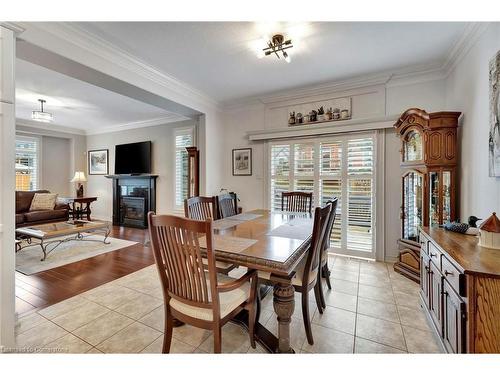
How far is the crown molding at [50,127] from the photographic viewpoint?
5.36m

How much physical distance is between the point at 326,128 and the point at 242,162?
5.27ft

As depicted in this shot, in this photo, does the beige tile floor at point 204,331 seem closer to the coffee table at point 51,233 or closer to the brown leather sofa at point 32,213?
the coffee table at point 51,233

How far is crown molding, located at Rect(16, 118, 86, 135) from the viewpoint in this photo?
536 cm

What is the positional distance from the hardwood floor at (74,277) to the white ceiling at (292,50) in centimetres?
265

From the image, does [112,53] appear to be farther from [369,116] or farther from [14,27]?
[369,116]

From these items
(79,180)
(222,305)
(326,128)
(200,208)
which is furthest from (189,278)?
(79,180)

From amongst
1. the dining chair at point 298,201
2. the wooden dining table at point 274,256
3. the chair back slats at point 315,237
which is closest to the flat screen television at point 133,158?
the dining chair at point 298,201

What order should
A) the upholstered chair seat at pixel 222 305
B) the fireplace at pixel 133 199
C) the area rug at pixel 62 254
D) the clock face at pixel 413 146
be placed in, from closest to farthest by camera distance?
1. the upholstered chair seat at pixel 222 305
2. the clock face at pixel 413 146
3. the area rug at pixel 62 254
4. the fireplace at pixel 133 199

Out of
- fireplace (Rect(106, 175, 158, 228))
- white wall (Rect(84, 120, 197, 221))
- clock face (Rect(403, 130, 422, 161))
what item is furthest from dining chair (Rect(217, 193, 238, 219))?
fireplace (Rect(106, 175, 158, 228))

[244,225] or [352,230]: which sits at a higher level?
[244,225]

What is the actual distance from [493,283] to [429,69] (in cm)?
289

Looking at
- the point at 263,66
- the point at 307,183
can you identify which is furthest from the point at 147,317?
the point at 263,66
